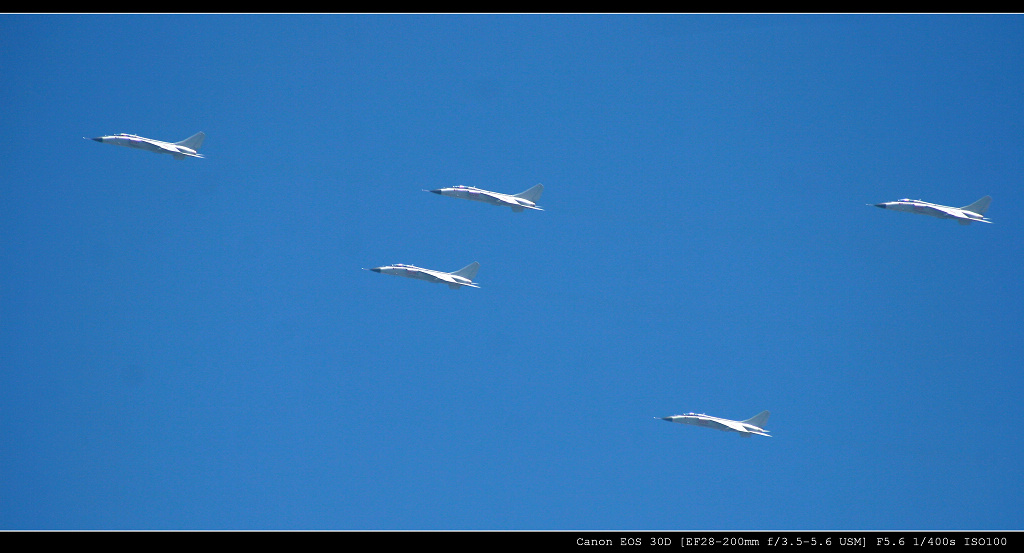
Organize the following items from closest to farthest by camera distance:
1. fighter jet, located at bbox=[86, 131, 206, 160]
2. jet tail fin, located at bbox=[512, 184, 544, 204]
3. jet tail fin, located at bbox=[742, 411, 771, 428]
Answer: fighter jet, located at bbox=[86, 131, 206, 160] → jet tail fin, located at bbox=[512, 184, 544, 204] → jet tail fin, located at bbox=[742, 411, 771, 428]

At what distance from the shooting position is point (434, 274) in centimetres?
7538

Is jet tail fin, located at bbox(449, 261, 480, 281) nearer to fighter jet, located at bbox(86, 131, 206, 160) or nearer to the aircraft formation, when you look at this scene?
the aircraft formation

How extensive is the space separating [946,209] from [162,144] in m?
44.5

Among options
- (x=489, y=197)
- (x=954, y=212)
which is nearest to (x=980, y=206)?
(x=954, y=212)

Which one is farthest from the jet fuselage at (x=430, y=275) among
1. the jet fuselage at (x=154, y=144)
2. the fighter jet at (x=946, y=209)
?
the fighter jet at (x=946, y=209)

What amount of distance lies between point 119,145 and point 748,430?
39.3 meters

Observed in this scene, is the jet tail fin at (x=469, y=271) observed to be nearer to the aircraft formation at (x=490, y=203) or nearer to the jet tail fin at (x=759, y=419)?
the aircraft formation at (x=490, y=203)

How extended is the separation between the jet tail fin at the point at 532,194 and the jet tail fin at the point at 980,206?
2470cm

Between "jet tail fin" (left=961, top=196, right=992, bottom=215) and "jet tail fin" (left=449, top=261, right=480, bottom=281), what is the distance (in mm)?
28542

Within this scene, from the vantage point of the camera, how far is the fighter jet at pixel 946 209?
77500mm

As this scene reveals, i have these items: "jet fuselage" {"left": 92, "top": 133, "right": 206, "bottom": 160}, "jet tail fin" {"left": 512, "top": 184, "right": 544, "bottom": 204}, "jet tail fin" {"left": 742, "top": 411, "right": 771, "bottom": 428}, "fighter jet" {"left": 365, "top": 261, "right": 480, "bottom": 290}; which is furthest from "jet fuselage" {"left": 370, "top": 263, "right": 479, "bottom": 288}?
"jet tail fin" {"left": 742, "top": 411, "right": 771, "bottom": 428}

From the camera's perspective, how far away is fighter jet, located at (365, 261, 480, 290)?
2970 inches
